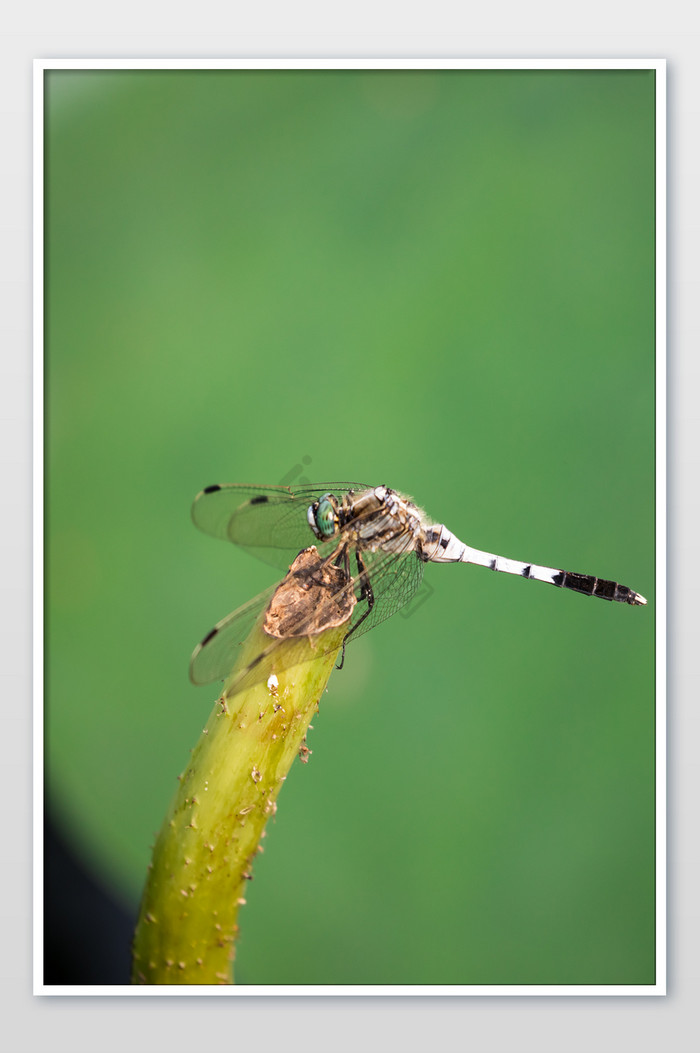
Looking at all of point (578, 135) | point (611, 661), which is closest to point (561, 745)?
point (611, 661)

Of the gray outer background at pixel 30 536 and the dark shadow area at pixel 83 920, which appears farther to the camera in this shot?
the dark shadow area at pixel 83 920

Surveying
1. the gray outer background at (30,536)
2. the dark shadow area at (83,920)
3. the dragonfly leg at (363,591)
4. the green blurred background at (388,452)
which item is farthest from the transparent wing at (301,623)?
the dark shadow area at (83,920)

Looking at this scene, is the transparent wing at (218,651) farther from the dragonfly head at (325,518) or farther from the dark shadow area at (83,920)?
the dark shadow area at (83,920)

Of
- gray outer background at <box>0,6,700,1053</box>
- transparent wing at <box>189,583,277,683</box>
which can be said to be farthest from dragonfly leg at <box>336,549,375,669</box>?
gray outer background at <box>0,6,700,1053</box>

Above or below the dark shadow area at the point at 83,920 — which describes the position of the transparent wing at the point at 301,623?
above

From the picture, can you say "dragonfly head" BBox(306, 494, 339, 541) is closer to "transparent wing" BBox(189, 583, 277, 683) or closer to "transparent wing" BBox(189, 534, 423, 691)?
"transparent wing" BBox(189, 534, 423, 691)

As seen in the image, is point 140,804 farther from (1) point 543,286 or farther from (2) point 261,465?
(1) point 543,286

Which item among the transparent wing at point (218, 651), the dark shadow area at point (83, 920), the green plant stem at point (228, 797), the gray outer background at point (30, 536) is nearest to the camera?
the green plant stem at point (228, 797)
